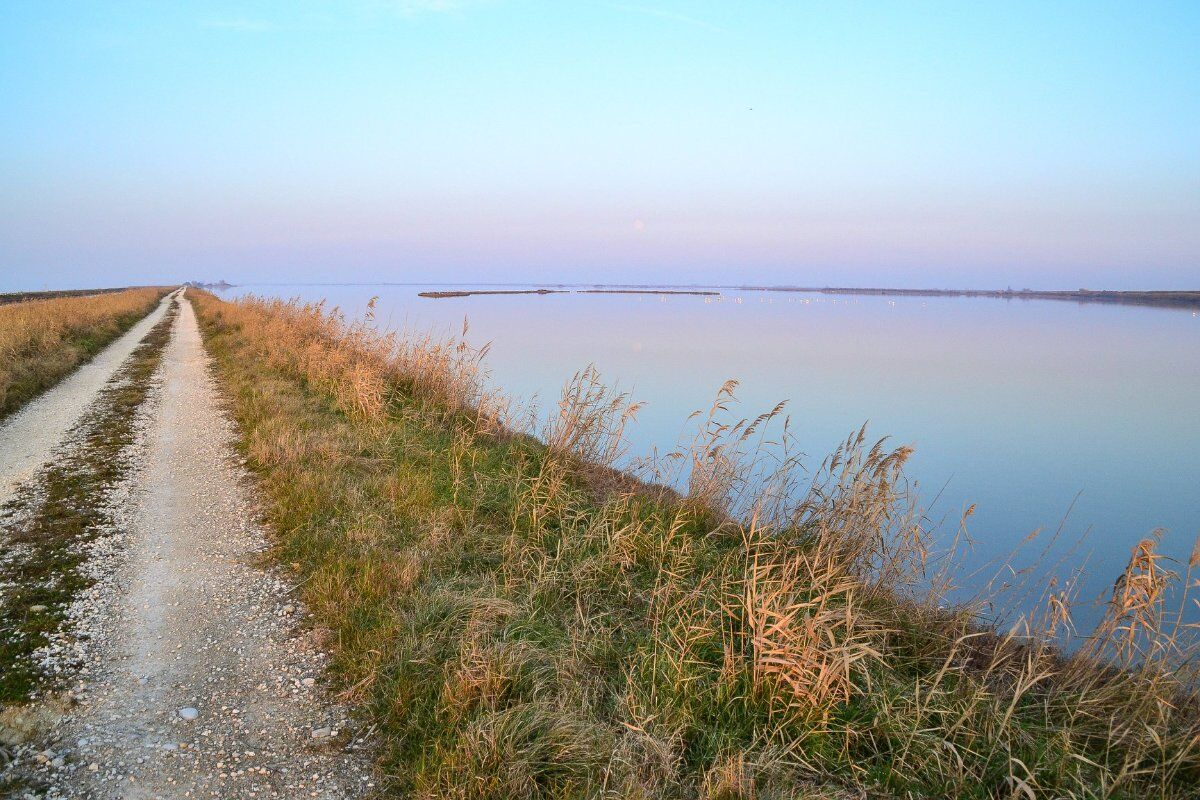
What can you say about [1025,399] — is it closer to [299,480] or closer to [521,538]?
[521,538]

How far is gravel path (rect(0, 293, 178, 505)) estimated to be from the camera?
301 inches

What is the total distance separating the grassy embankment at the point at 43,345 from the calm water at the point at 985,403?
340 inches

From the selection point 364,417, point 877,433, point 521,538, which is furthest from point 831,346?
point 521,538

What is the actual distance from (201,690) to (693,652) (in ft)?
10.2

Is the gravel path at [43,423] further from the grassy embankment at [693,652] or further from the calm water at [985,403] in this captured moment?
the calm water at [985,403]

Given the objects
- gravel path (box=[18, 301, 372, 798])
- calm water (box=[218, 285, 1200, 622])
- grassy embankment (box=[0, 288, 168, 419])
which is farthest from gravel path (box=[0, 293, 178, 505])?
calm water (box=[218, 285, 1200, 622])

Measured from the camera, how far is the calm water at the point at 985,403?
10.1 metres

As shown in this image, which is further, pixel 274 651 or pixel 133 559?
pixel 133 559

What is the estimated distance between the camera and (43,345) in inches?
622

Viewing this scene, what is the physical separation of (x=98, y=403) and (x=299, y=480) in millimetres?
7425

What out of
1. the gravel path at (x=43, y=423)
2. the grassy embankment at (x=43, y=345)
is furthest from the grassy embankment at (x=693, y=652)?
the grassy embankment at (x=43, y=345)

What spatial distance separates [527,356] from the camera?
89.2 ft

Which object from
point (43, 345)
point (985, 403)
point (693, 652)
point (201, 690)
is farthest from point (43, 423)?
point (985, 403)

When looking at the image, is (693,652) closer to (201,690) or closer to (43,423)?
(201,690)
